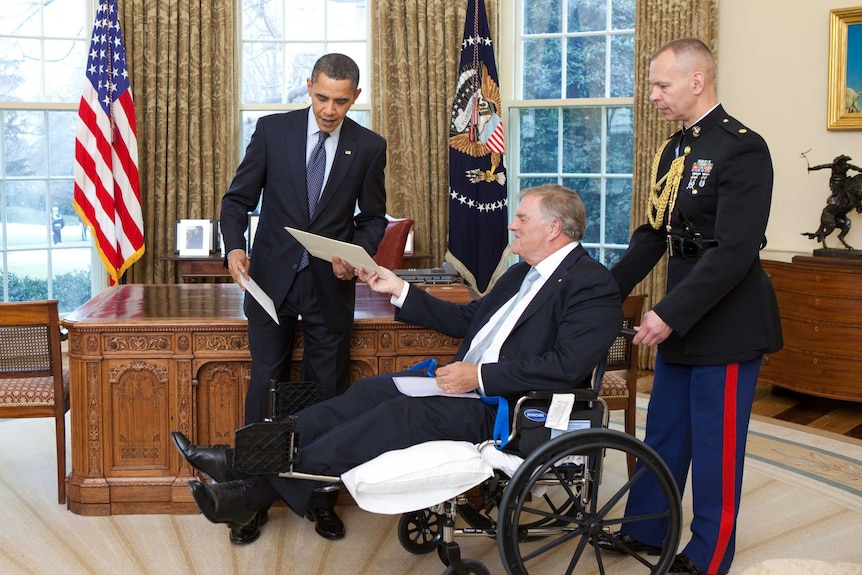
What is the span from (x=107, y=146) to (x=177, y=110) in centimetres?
56

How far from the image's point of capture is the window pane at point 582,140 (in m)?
6.62

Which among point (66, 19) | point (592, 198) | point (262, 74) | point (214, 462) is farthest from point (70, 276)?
point (214, 462)

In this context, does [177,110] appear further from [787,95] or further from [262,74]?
[787,95]

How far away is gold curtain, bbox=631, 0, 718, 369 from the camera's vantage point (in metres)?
6.05

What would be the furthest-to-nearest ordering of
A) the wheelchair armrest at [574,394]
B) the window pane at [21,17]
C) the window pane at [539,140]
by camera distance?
→ the window pane at [539,140]
the window pane at [21,17]
the wheelchair armrest at [574,394]

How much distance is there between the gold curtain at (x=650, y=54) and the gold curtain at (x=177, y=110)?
2714mm

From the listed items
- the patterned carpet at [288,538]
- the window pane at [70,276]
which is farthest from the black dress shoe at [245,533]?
the window pane at [70,276]

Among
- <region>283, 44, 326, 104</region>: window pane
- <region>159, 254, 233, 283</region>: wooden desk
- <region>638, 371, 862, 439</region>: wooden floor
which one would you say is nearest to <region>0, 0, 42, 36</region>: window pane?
<region>283, 44, 326, 104</region>: window pane

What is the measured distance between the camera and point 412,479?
101 inches

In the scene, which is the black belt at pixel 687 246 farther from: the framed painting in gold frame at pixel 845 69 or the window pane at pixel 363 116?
the window pane at pixel 363 116

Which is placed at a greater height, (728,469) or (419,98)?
(419,98)

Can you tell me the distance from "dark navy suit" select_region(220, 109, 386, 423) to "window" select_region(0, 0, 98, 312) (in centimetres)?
377

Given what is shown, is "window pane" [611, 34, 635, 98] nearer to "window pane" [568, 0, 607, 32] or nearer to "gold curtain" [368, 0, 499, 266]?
"window pane" [568, 0, 607, 32]

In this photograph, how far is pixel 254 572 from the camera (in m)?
3.09
